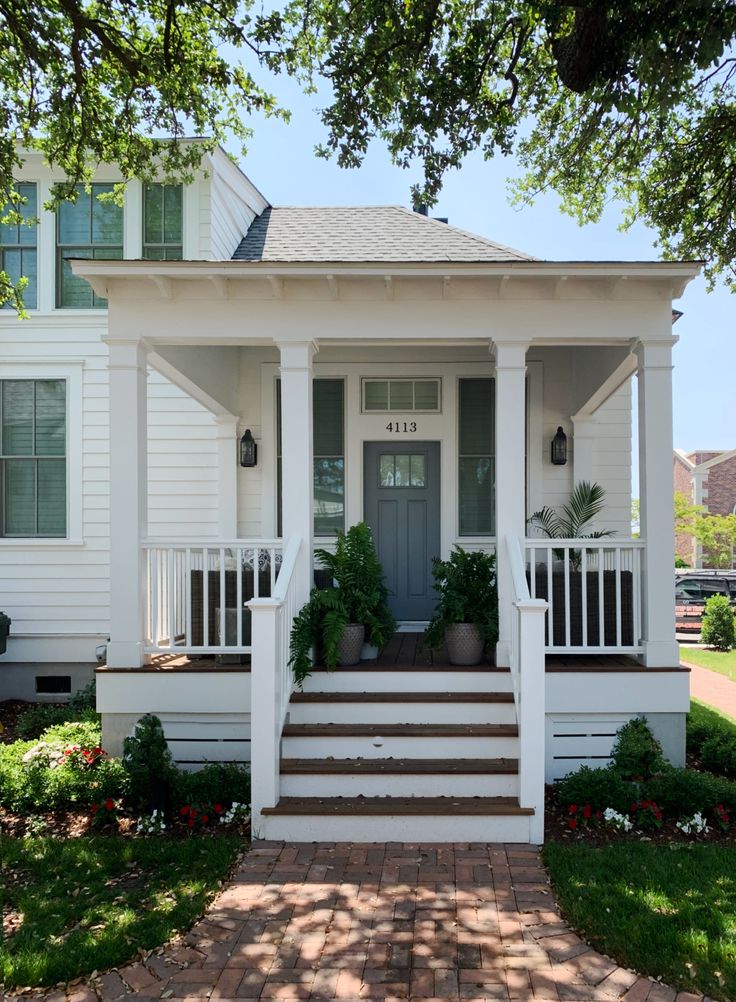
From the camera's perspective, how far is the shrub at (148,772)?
4.80 meters

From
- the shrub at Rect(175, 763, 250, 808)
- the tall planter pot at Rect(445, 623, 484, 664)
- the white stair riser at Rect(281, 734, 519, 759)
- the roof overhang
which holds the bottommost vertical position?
the shrub at Rect(175, 763, 250, 808)

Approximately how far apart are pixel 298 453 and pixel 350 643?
1.52 meters

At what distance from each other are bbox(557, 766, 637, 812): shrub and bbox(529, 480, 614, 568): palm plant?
1.74m

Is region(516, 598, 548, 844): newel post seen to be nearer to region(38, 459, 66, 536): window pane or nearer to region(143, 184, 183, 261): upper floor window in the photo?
region(38, 459, 66, 536): window pane

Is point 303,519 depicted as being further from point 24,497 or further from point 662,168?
point 662,168

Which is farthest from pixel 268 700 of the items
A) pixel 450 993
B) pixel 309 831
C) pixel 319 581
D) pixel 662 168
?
pixel 662 168

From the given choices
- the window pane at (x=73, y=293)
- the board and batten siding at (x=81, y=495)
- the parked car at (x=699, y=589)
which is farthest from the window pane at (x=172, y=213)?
the parked car at (x=699, y=589)

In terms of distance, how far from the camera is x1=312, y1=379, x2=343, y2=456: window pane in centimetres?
795

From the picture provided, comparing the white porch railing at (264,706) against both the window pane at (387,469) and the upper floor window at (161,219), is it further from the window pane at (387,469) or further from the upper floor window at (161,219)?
the upper floor window at (161,219)

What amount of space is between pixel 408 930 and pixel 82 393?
22.7ft

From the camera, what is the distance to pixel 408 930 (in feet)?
11.0

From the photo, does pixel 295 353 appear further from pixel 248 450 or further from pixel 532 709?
pixel 532 709

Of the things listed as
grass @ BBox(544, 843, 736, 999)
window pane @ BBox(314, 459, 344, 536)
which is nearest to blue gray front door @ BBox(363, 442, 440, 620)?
window pane @ BBox(314, 459, 344, 536)

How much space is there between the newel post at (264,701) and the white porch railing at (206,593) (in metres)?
0.69
